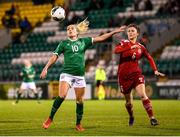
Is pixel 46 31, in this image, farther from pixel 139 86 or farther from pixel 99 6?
pixel 139 86

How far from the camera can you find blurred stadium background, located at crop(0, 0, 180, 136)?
123 feet

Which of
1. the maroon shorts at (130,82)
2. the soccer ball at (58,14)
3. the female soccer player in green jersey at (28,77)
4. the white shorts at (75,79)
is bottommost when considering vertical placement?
the female soccer player in green jersey at (28,77)

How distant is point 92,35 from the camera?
41531mm

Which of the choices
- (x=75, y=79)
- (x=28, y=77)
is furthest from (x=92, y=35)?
(x=75, y=79)

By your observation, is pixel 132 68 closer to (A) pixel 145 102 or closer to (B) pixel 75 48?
(A) pixel 145 102

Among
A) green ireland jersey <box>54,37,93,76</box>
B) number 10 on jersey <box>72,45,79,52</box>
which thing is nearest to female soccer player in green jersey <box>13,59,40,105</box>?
green ireland jersey <box>54,37,93,76</box>

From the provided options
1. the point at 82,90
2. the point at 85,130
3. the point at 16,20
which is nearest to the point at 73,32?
the point at 82,90

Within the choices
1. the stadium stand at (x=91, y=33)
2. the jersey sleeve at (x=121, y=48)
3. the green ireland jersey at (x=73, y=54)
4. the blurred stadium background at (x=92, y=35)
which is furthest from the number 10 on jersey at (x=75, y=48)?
the stadium stand at (x=91, y=33)

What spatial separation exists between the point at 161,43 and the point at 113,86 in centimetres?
434

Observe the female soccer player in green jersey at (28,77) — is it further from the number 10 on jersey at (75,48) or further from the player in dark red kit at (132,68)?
the number 10 on jersey at (75,48)

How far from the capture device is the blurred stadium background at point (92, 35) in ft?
123

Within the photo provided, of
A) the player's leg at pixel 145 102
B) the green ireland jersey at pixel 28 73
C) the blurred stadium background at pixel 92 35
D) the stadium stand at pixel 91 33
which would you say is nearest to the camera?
the player's leg at pixel 145 102

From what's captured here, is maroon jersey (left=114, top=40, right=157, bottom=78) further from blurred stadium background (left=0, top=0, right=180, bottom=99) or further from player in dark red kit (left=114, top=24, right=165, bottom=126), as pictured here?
blurred stadium background (left=0, top=0, right=180, bottom=99)

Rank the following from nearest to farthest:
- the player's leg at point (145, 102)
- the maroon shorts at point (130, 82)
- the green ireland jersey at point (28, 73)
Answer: the player's leg at point (145, 102)
the maroon shorts at point (130, 82)
the green ireland jersey at point (28, 73)
